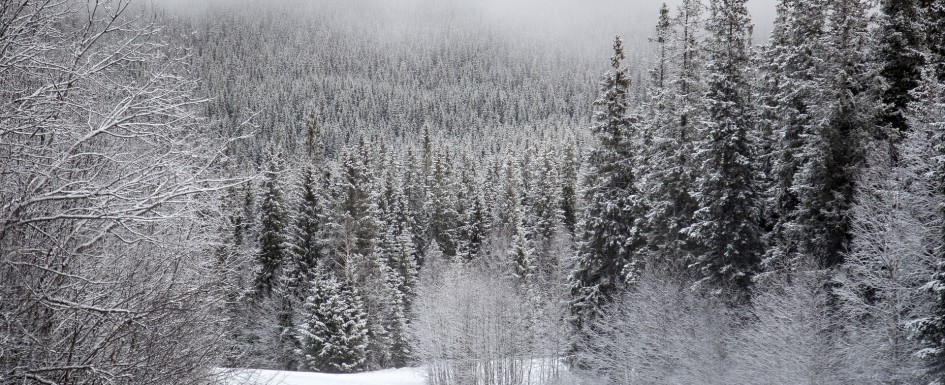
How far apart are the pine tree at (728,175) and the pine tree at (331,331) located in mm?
19179

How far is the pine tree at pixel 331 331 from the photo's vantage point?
3547cm

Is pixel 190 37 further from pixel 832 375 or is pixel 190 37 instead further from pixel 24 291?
pixel 832 375

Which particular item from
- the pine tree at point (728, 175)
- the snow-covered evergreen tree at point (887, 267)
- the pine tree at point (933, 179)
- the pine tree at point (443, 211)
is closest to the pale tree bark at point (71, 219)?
the pine tree at point (933, 179)

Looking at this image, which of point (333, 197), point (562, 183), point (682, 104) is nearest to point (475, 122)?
point (562, 183)

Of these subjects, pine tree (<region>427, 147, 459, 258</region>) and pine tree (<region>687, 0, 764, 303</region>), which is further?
pine tree (<region>427, 147, 459, 258</region>)

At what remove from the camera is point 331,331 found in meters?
36.0

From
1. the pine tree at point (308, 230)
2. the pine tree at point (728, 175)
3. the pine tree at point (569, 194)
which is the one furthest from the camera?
the pine tree at point (569, 194)

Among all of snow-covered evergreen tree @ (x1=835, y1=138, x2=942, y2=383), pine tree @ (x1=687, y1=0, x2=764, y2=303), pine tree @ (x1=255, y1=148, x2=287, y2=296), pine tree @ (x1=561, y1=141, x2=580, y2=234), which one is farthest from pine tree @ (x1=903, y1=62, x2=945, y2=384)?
pine tree @ (x1=255, y1=148, x2=287, y2=296)

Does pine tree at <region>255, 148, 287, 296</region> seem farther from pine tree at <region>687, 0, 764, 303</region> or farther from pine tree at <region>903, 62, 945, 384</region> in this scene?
pine tree at <region>903, 62, 945, 384</region>

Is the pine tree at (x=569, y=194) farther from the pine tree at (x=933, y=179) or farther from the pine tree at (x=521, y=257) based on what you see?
the pine tree at (x=933, y=179)

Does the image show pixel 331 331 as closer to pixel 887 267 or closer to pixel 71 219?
pixel 887 267

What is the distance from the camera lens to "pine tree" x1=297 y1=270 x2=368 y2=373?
35.5 metres

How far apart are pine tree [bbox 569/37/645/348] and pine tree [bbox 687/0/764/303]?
3.05 meters

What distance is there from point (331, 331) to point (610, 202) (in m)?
17.6
